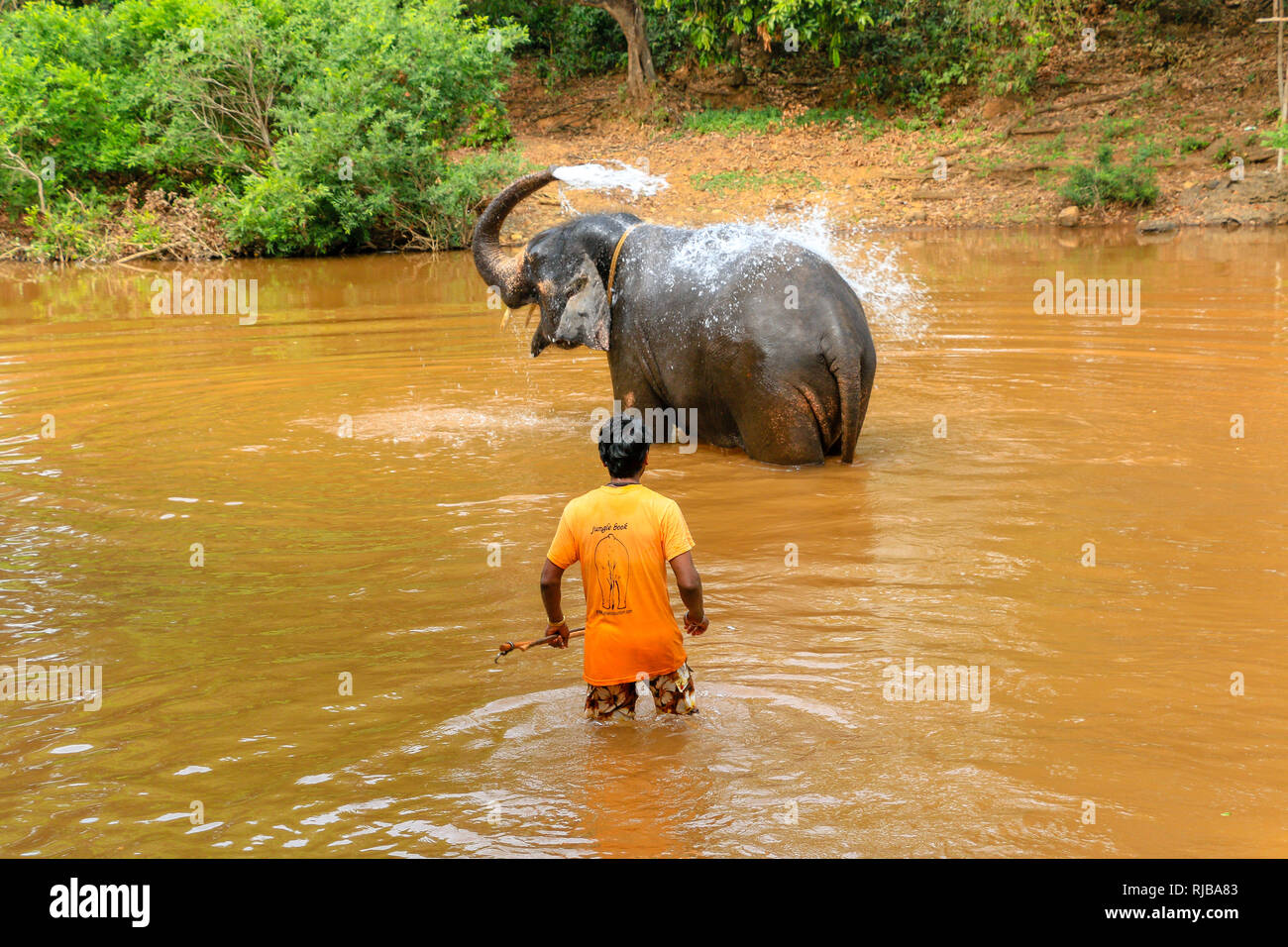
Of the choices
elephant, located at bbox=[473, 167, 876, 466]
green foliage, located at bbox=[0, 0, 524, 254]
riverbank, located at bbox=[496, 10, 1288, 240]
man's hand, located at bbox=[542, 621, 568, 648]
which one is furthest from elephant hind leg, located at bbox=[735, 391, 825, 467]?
riverbank, located at bbox=[496, 10, 1288, 240]

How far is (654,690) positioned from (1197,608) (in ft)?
8.59

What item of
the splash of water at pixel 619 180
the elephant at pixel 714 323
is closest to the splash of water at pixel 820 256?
the elephant at pixel 714 323

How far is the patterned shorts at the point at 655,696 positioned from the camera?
15.1ft

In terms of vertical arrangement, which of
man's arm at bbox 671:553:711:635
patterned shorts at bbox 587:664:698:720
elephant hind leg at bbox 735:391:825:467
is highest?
elephant hind leg at bbox 735:391:825:467

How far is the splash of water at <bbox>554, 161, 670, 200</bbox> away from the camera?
1023 inches

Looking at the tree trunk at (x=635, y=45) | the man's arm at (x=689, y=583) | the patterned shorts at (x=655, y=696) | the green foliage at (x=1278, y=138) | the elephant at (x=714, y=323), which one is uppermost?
the tree trunk at (x=635, y=45)

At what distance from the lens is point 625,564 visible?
14.6 feet

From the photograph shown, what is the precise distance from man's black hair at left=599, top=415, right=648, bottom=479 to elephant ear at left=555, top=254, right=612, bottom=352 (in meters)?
4.32

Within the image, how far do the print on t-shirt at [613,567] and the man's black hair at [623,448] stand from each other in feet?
0.81

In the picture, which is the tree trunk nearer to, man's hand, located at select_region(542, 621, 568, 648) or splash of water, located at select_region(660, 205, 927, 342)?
splash of water, located at select_region(660, 205, 927, 342)

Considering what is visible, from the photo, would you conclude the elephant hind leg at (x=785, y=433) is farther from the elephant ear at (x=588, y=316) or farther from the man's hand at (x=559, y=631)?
the man's hand at (x=559, y=631)

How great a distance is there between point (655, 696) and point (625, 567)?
56cm

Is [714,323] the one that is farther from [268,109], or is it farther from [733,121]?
[733,121]

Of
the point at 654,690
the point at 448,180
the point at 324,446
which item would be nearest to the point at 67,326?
the point at 324,446
